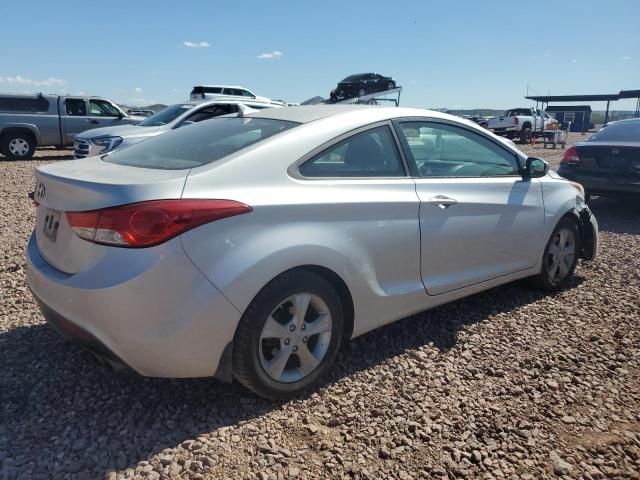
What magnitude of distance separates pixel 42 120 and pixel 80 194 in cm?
1441

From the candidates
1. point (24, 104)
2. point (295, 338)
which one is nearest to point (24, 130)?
point (24, 104)

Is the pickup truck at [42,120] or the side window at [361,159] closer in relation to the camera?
the side window at [361,159]

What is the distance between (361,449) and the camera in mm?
2502

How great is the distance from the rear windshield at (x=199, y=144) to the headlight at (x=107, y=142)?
676 centimetres

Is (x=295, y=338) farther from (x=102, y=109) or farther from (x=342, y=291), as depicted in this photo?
(x=102, y=109)

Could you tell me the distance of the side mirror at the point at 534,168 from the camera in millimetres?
4141

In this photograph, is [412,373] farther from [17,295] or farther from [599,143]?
[599,143]

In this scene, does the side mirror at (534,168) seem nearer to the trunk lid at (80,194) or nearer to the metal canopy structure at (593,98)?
the trunk lid at (80,194)

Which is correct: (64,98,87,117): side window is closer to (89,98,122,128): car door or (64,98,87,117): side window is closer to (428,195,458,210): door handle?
(89,98,122,128): car door

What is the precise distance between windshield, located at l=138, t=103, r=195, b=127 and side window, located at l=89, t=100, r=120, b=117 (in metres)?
5.70

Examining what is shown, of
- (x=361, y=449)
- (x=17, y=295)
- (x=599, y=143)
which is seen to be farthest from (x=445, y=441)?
(x=599, y=143)

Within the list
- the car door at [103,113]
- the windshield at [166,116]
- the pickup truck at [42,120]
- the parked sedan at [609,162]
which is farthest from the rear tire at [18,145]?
the parked sedan at [609,162]

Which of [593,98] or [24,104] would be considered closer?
[24,104]

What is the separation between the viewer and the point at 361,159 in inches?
124
